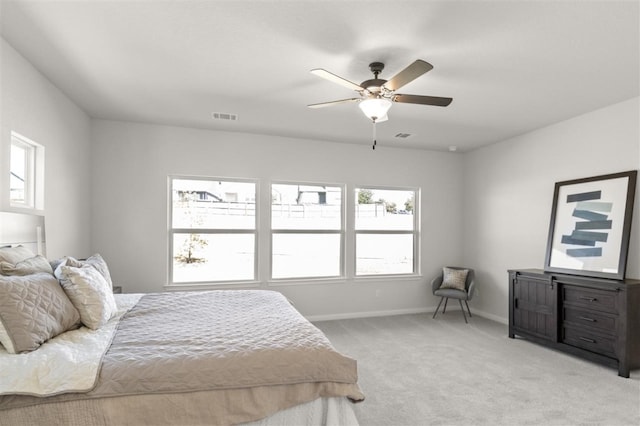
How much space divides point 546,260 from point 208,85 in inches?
171

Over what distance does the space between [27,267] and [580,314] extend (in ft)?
15.8

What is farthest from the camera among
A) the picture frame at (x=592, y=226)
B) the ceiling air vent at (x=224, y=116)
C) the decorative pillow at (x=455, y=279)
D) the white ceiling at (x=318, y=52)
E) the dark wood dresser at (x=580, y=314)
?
the decorative pillow at (x=455, y=279)

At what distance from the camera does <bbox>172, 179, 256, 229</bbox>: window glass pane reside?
4910 millimetres

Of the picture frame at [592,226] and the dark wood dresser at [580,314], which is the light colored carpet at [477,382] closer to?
the dark wood dresser at [580,314]

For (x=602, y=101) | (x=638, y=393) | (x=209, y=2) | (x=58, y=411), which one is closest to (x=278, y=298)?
(x=58, y=411)

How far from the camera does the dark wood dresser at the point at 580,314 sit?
3363mm

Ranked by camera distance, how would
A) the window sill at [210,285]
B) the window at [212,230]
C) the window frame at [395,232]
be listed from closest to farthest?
the window sill at [210,285]
the window at [212,230]
the window frame at [395,232]

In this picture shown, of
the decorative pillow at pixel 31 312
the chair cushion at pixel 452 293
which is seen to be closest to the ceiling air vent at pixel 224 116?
the decorative pillow at pixel 31 312

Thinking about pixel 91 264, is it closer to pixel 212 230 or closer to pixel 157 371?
pixel 157 371

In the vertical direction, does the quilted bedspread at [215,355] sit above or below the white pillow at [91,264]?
below

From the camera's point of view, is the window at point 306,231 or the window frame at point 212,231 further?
the window at point 306,231

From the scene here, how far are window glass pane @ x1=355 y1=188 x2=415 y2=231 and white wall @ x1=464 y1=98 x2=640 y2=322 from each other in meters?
1.04

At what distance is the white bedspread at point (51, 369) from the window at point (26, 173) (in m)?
1.72

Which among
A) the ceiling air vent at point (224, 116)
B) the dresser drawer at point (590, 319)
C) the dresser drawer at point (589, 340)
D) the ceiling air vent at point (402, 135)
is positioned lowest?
the dresser drawer at point (589, 340)
